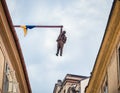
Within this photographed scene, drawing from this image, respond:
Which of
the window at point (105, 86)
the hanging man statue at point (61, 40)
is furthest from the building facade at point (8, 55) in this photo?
the window at point (105, 86)

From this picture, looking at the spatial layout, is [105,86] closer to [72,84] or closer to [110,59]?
[110,59]

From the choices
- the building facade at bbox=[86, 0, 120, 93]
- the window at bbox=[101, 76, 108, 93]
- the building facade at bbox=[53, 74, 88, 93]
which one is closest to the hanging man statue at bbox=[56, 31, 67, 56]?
the building facade at bbox=[86, 0, 120, 93]

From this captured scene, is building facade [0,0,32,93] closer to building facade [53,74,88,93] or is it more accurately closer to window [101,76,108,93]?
window [101,76,108,93]

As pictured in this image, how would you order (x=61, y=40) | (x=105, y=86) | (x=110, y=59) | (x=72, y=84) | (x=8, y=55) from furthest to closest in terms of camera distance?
(x=72, y=84)
(x=105, y=86)
(x=110, y=59)
(x=8, y=55)
(x=61, y=40)

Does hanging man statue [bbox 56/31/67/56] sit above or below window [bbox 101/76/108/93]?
above

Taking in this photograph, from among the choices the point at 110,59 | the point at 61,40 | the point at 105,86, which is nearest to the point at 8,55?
the point at 61,40

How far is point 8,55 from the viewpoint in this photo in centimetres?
2117

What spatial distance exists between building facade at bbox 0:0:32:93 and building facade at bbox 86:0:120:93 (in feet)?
12.4

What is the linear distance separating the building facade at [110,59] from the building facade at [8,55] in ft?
12.4

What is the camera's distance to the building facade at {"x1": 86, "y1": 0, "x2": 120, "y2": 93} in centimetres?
1897

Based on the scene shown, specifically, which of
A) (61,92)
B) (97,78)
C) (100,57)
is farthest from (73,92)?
(100,57)

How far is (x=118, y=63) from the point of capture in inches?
778

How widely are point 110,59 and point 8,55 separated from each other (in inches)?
179

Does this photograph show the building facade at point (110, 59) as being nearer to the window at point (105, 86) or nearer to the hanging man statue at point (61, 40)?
the window at point (105, 86)
